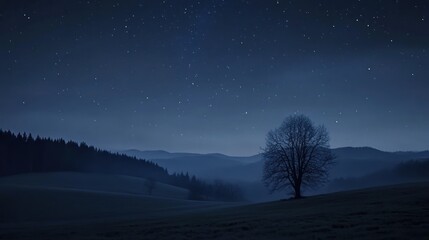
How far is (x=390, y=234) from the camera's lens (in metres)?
14.6

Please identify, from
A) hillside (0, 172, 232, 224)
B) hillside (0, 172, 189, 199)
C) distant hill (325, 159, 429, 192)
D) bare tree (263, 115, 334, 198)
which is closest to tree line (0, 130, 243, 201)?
hillside (0, 172, 189, 199)

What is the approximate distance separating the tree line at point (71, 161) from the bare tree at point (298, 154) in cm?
7609

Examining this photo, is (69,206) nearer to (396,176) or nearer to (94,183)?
(94,183)

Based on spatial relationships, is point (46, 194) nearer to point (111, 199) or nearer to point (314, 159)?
point (111, 199)

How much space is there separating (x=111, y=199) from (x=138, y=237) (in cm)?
5549

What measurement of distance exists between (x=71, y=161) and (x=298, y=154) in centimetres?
11864

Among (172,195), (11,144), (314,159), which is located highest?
(11,144)

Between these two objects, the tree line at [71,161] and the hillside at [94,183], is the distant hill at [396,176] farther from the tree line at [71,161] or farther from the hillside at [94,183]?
the hillside at [94,183]

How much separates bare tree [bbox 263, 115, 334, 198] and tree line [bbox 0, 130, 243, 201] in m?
76.1

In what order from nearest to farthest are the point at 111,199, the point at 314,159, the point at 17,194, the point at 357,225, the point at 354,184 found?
the point at 357,225 < the point at 314,159 < the point at 17,194 < the point at 111,199 < the point at 354,184

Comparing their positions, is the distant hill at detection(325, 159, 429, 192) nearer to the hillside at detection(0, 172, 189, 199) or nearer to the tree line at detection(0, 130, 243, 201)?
the tree line at detection(0, 130, 243, 201)

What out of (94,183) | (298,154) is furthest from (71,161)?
(298,154)

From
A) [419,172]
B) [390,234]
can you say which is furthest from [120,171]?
[390,234]

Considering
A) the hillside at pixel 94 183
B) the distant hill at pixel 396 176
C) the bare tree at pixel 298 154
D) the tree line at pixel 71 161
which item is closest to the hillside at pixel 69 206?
the bare tree at pixel 298 154
